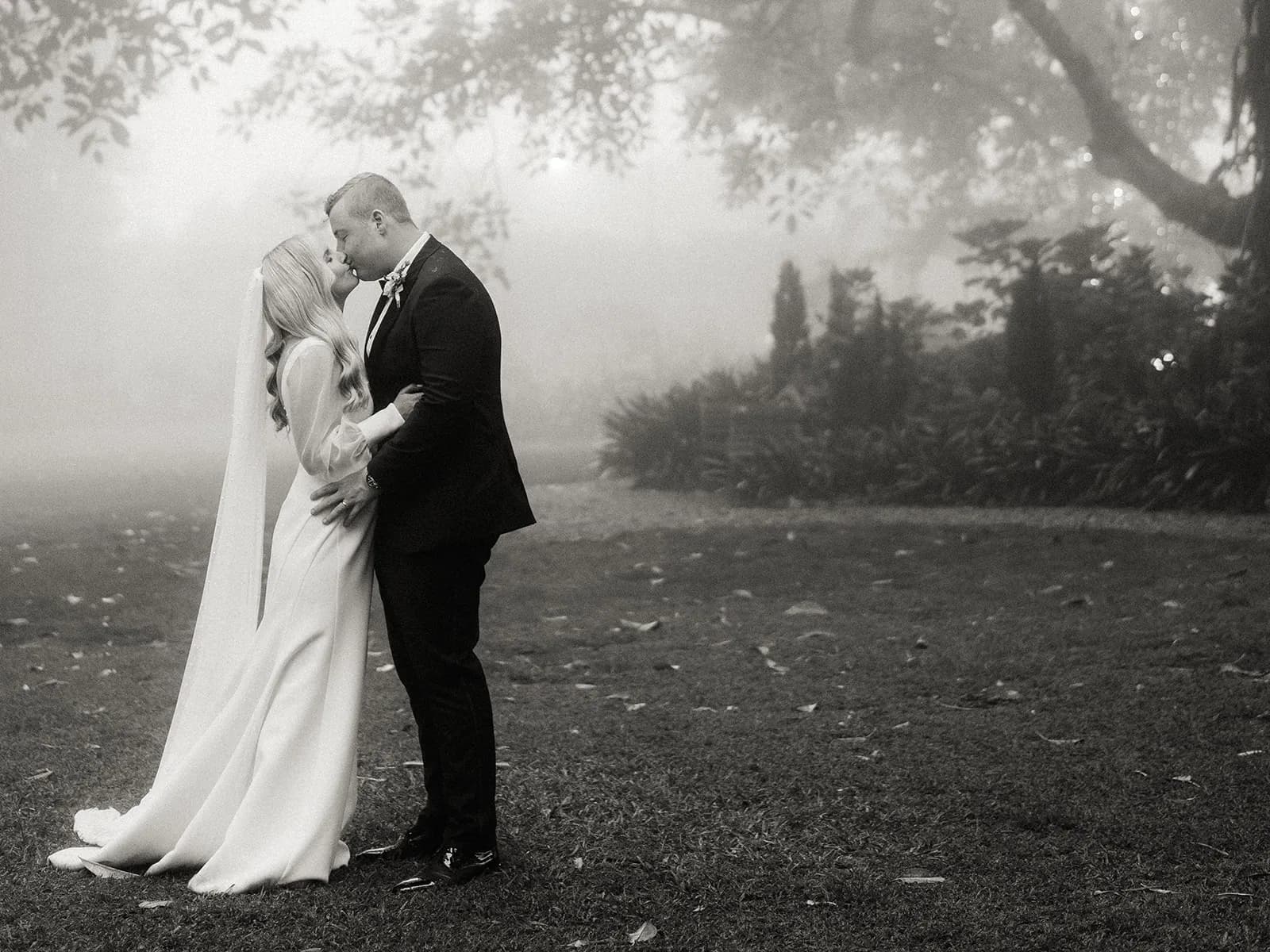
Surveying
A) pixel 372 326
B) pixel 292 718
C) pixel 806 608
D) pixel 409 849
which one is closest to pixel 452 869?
pixel 409 849

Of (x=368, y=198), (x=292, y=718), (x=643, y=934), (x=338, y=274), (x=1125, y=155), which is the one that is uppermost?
(x=1125, y=155)

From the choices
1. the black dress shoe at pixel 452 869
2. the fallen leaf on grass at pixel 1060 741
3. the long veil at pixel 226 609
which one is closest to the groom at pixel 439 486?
the black dress shoe at pixel 452 869

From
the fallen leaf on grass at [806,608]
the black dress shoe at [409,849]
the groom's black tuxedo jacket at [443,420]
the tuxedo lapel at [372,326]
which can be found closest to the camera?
the groom's black tuxedo jacket at [443,420]

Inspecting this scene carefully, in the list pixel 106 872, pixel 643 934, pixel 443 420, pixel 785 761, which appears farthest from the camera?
pixel 785 761

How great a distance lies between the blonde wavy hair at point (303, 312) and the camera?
348cm

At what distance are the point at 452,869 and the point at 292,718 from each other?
1.95 ft

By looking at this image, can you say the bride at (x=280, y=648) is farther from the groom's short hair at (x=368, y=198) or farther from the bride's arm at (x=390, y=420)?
the groom's short hair at (x=368, y=198)

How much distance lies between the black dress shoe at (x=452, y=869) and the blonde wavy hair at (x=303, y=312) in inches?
49.5

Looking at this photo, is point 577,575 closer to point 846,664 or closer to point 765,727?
point 846,664

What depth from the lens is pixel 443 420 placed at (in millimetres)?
3373

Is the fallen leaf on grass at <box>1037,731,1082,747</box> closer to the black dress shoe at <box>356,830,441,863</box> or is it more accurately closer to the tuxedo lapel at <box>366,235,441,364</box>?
the black dress shoe at <box>356,830,441,863</box>

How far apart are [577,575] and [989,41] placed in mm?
17105

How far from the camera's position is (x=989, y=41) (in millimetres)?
22906

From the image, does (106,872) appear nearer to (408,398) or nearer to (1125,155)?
(408,398)
